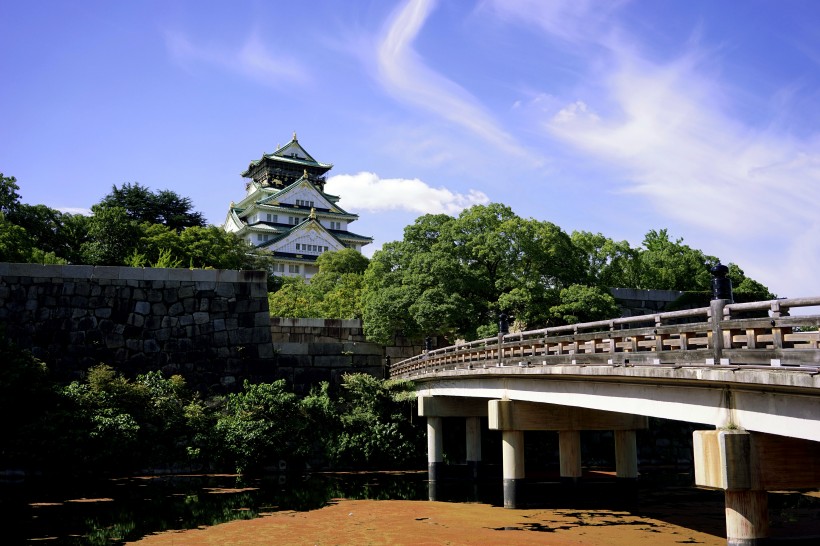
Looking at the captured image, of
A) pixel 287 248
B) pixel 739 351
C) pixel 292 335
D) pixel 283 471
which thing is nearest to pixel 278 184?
pixel 287 248

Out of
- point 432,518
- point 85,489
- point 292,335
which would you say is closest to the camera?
point 432,518

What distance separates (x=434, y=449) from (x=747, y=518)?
17493 mm

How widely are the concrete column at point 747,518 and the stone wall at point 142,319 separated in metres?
25.0

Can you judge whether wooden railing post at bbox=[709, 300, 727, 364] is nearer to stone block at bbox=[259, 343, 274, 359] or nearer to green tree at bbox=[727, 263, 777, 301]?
stone block at bbox=[259, 343, 274, 359]

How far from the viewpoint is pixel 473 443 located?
2702cm

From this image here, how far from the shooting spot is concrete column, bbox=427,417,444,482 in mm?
26984

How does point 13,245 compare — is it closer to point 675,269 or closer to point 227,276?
point 227,276

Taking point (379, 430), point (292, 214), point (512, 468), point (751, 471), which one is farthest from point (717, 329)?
point (292, 214)

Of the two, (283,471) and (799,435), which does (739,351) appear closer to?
(799,435)

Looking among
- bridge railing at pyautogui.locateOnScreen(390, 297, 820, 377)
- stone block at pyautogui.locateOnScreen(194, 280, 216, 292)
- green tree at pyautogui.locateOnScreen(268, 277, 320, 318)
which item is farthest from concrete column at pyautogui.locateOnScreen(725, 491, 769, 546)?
green tree at pyautogui.locateOnScreen(268, 277, 320, 318)

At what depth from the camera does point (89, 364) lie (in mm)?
30750

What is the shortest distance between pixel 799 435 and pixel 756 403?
3.03 feet

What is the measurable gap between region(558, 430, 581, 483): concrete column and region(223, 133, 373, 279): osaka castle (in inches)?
2219

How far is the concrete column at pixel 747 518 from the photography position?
34.3ft
